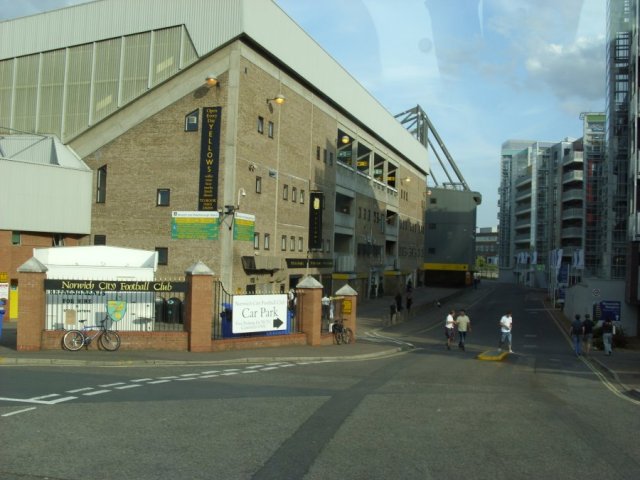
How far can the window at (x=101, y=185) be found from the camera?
36562 millimetres

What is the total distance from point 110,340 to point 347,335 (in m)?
10.3

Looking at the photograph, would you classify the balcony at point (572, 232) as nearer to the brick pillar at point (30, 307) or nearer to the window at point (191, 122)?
the window at point (191, 122)

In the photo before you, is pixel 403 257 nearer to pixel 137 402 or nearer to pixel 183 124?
pixel 183 124

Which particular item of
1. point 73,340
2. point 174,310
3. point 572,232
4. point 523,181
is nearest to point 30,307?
point 73,340

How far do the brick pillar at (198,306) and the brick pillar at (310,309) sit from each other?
208 inches

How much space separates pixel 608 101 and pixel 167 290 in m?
46.4

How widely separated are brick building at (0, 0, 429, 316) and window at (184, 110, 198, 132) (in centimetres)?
7

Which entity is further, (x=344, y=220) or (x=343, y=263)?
(x=344, y=220)

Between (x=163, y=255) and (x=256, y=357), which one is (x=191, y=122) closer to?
(x=163, y=255)

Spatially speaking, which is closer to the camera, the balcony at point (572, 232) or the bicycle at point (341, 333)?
the bicycle at point (341, 333)

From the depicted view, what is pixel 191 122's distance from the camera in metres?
34.9

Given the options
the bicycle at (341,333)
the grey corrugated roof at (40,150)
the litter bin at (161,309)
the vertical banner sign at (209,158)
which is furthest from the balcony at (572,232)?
the litter bin at (161,309)

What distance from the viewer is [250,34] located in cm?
3481

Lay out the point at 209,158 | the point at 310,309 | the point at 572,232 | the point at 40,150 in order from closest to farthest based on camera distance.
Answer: the point at 310,309, the point at 209,158, the point at 40,150, the point at 572,232
